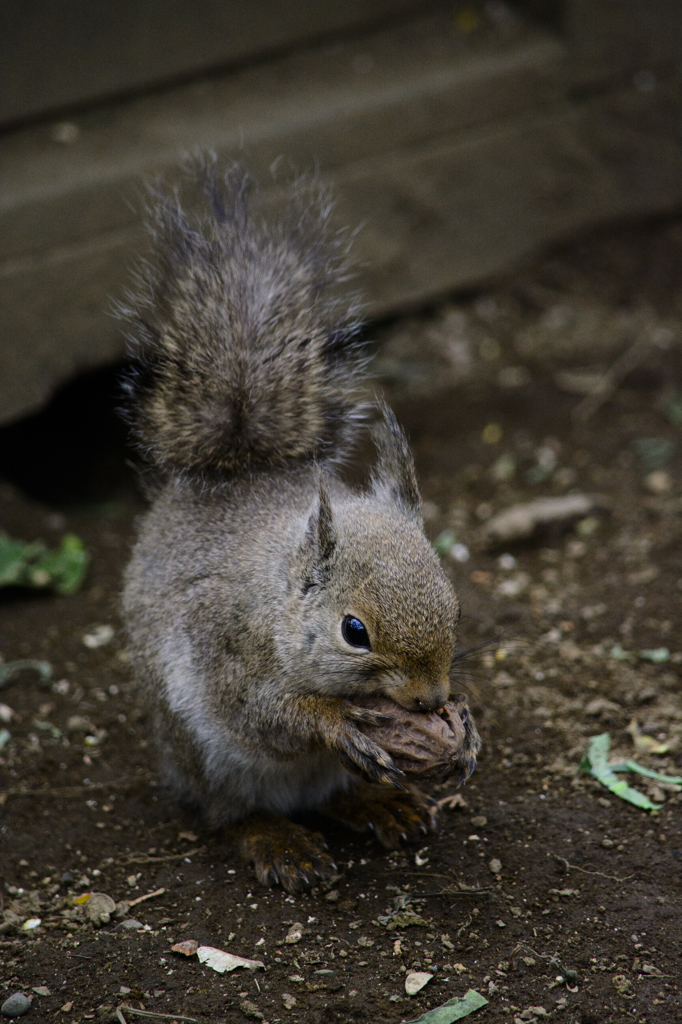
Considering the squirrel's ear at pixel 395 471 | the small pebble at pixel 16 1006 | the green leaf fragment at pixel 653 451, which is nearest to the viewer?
the small pebble at pixel 16 1006

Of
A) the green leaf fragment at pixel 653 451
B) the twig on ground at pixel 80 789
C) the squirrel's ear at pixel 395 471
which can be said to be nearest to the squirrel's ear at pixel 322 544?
the squirrel's ear at pixel 395 471

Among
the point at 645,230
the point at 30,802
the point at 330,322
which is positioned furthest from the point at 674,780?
the point at 645,230

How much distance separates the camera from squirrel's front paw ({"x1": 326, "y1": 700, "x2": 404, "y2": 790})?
8.85 ft

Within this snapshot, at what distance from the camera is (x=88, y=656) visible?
4.25m

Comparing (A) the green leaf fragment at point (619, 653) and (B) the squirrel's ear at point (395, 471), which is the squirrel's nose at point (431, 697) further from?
(A) the green leaf fragment at point (619, 653)

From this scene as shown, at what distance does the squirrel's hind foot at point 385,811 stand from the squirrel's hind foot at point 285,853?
0.13 meters

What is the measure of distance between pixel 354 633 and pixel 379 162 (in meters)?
3.50

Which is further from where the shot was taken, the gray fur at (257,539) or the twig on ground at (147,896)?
the twig on ground at (147,896)

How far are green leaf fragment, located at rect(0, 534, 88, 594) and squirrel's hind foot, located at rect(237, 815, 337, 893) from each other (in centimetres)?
181

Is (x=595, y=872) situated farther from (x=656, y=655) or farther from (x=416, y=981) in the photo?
(x=656, y=655)

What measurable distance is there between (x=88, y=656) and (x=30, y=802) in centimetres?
87

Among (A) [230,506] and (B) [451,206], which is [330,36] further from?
(A) [230,506]

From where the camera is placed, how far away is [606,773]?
3.28 meters

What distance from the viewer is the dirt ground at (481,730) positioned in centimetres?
263
